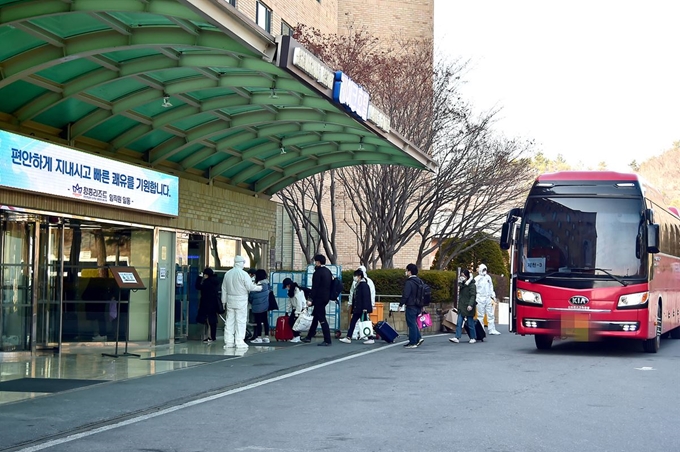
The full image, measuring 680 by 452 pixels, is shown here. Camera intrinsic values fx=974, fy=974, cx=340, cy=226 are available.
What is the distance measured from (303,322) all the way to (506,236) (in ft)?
18.4

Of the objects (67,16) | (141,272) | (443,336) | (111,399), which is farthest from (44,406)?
(443,336)

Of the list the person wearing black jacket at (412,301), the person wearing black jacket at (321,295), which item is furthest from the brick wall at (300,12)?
the person wearing black jacket at (412,301)

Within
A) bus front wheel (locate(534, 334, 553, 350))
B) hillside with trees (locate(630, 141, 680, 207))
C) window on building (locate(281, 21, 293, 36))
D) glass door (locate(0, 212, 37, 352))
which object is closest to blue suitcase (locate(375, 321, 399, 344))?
bus front wheel (locate(534, 334, 553, 350))

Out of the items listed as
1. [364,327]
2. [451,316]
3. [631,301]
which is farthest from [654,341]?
[451,316]

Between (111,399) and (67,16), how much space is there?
4894 millimetres

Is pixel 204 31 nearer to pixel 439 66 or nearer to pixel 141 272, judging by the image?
pixel 141 272

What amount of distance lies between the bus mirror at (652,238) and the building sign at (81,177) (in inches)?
361

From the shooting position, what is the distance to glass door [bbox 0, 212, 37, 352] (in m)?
16.2

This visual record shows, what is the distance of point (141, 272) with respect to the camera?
1938cm

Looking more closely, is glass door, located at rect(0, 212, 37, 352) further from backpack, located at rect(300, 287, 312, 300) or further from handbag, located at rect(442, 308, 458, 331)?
handbag, located at rect(442, 308, 458, 331)

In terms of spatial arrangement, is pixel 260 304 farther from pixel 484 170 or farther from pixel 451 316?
pixel 484 170

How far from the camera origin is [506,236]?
58.3ft

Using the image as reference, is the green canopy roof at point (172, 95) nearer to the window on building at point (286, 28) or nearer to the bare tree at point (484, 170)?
the bare tree at point (484, 170)

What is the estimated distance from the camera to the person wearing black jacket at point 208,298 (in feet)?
67.2
